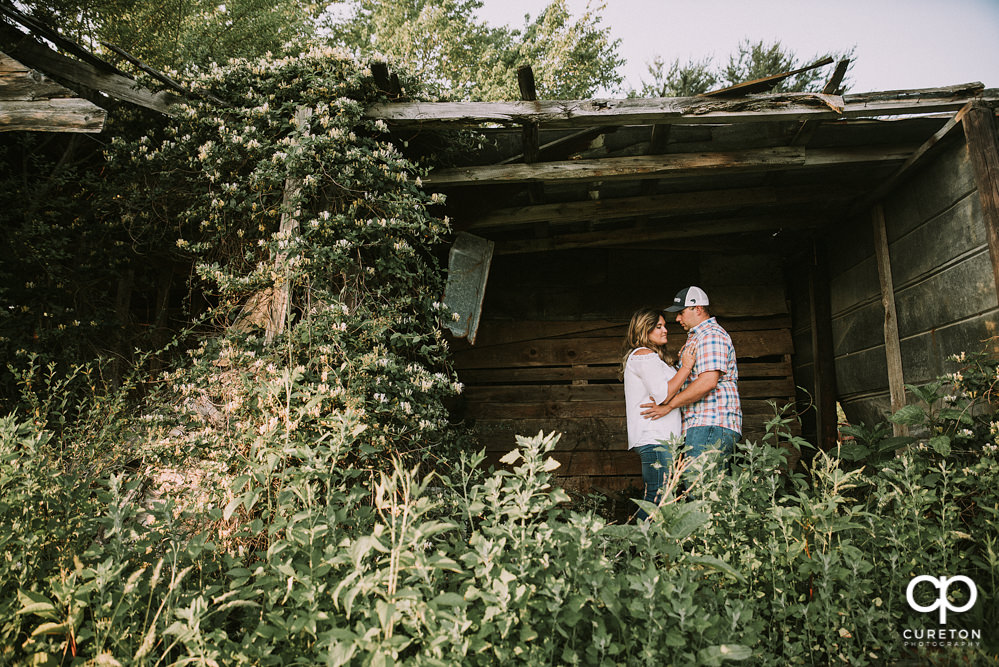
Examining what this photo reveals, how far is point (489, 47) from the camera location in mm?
13977

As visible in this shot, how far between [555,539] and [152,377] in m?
4.44

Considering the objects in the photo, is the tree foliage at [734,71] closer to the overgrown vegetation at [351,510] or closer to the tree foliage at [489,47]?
the tree foliage at [489,47]

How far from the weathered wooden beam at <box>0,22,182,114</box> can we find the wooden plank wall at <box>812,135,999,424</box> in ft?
17.1

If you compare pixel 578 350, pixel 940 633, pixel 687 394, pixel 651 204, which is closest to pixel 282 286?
pixel 687 394

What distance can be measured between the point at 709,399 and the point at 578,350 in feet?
7.51

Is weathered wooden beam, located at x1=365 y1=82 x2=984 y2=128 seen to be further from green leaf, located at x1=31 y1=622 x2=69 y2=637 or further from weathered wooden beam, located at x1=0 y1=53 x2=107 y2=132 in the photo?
green leaf, located at x1=31 y1=622 x2=69 y2=637

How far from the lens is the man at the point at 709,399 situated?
349 centimetres

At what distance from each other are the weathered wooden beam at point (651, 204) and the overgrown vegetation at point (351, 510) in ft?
4.47

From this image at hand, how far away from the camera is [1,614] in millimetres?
1436

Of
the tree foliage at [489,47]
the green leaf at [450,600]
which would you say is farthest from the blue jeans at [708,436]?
the tree foliage at [489,47]

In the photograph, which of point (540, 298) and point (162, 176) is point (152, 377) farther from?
point (540, 298)

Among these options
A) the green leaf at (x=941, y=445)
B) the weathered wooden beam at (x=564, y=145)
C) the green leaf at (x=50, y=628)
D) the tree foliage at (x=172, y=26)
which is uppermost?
the tree foliage at (x=172, y=26)

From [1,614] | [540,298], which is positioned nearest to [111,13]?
[540,298]

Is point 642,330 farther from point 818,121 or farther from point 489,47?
point 489,47
